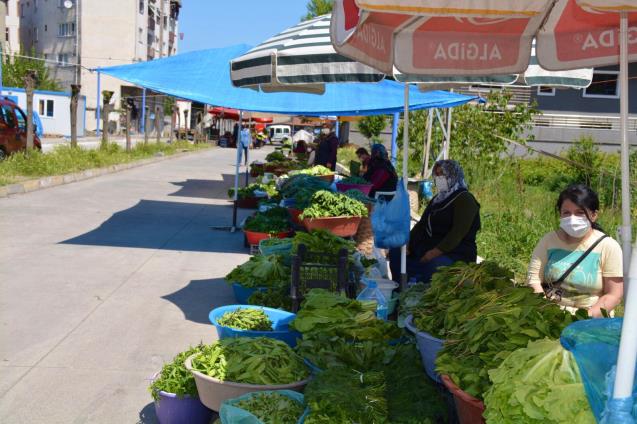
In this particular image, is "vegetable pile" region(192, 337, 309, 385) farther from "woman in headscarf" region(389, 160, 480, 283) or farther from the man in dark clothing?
the man in dark clothing

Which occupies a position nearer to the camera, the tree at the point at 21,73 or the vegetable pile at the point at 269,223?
the vegetable pile at the point at 269,223

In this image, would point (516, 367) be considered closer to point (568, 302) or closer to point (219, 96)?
point (568, 302)

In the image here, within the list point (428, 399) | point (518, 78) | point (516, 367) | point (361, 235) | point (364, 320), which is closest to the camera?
point (516, 367)

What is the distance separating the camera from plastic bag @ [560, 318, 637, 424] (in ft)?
7.17

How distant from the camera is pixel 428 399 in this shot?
3418 mm

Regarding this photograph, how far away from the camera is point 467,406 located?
2.90m

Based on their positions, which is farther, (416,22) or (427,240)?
(427,240)

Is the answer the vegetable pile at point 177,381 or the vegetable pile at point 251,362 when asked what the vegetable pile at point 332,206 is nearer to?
the vegetable pile at point 177,381

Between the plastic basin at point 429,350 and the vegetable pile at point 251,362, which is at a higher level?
the plastic basin at point 429,350

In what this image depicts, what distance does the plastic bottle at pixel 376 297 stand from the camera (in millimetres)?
5047

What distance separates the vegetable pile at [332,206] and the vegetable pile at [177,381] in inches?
174

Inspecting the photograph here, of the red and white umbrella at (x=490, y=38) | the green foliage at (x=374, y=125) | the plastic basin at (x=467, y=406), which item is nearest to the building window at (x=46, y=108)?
the green foliage at (x=374, y=125)

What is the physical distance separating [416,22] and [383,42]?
0.29m

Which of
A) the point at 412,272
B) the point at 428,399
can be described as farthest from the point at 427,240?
the point at 428,399
